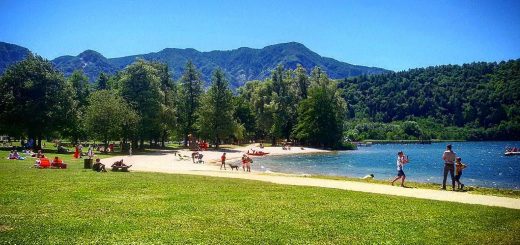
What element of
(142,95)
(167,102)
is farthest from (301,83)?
(142,95)

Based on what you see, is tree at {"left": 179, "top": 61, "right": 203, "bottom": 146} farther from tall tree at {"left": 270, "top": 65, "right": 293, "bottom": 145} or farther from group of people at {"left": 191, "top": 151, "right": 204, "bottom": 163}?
group of people at {"left": 191, "top": 151, "right": 204, "bottom": 163}

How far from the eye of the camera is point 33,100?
2157 inches

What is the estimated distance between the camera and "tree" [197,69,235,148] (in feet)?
273

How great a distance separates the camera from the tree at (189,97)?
88.9 meters

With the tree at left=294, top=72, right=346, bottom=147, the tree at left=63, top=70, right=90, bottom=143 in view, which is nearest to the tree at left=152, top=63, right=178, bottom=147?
the tree at left=63, top=70, right=90, bottom=143

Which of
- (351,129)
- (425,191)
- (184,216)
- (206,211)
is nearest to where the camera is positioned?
(184,216)

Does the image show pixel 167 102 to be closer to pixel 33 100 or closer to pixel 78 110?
pixel 78 110

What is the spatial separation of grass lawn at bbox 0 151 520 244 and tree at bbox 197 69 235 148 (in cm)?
6310

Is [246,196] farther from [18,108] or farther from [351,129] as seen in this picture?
[351,129]

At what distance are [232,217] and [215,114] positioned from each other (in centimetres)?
7064

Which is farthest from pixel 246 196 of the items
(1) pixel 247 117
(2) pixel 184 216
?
(1) pixel 247 117

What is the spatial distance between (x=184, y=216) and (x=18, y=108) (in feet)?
160

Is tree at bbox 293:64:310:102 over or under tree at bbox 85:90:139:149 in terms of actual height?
over

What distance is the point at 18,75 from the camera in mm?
55500
